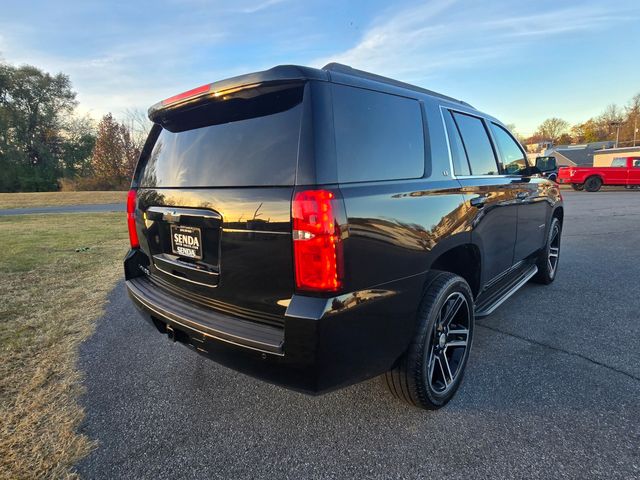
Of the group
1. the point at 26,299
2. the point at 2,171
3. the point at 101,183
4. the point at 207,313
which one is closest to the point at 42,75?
the point at 2,171

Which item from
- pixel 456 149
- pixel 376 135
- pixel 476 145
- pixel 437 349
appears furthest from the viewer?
pixel 476 145

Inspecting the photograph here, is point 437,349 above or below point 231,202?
below

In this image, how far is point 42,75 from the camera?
141ft

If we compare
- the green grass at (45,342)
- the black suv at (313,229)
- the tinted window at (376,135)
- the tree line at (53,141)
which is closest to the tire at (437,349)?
the black suv at (313,229)

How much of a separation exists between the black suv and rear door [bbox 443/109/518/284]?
3 cm

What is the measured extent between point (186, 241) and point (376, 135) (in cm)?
125

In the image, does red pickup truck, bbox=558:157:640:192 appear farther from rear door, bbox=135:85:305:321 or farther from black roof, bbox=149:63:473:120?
rear door, bbox=135:85:305:321

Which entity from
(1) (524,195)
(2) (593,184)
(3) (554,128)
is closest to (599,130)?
(3) (554,128)

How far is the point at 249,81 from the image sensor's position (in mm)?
1858

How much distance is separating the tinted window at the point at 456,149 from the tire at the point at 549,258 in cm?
246

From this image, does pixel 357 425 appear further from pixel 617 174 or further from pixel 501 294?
pixel 617 174

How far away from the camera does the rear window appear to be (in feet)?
6.02

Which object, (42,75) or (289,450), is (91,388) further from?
(42,75)

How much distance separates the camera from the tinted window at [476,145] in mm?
2979
